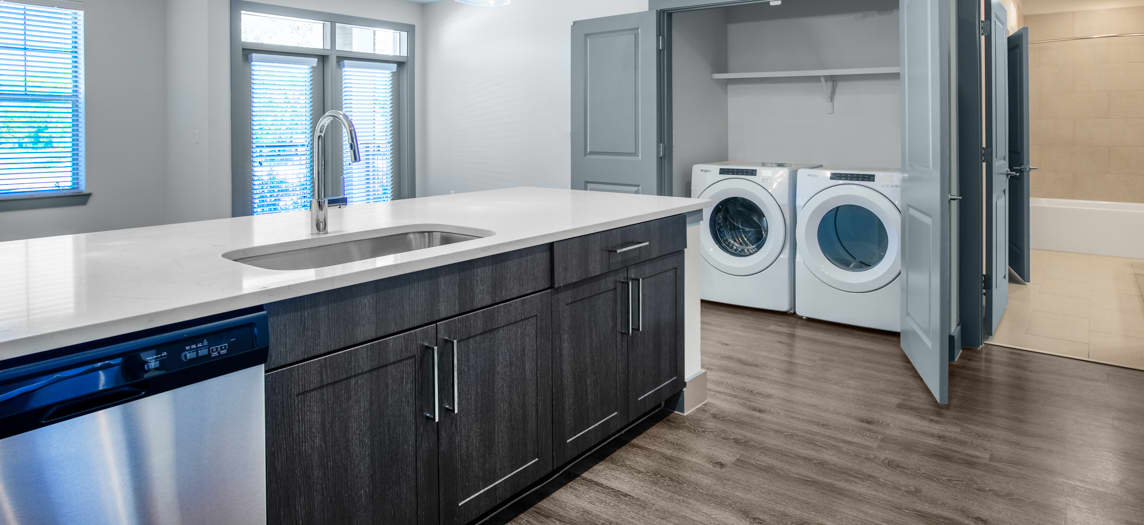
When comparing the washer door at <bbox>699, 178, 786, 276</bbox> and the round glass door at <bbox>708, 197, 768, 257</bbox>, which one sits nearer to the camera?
the washer door at <bbox>699, 178, 786, 276</bbox>

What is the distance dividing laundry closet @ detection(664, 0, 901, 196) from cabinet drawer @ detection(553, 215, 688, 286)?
2175 millimetres

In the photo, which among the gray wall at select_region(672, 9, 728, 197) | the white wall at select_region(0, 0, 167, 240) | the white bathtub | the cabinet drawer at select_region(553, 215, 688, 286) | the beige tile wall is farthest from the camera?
the beige tile wall

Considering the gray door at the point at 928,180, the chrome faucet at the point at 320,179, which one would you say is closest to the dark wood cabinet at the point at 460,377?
the chrome faucet at the point at 320,179

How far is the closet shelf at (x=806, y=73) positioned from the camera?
4.61 metres

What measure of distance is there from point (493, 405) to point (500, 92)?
4.13 metres

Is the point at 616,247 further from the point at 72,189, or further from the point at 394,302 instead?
the point at 72,189

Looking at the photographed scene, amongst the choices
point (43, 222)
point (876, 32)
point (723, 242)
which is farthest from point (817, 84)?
point (43, 222)

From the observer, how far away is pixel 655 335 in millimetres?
2695

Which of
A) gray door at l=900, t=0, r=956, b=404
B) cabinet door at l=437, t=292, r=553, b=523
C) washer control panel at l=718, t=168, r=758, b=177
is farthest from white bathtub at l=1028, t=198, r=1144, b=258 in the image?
cabinet door at l=437, t=292, r=553, b=523

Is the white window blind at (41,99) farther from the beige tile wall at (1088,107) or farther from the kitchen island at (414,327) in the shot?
the beige tile wall at (1088,107)

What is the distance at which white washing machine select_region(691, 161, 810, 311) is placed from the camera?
15.0ft

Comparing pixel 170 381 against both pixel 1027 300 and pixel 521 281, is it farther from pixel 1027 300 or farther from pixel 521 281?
pixel 1027 300

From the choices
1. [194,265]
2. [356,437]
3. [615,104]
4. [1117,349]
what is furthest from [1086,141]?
[194,265]

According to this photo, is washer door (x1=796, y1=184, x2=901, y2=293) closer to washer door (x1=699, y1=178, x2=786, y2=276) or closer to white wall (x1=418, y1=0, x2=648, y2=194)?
washer door (x1=699, y1=178, x2=786, y2=276)
